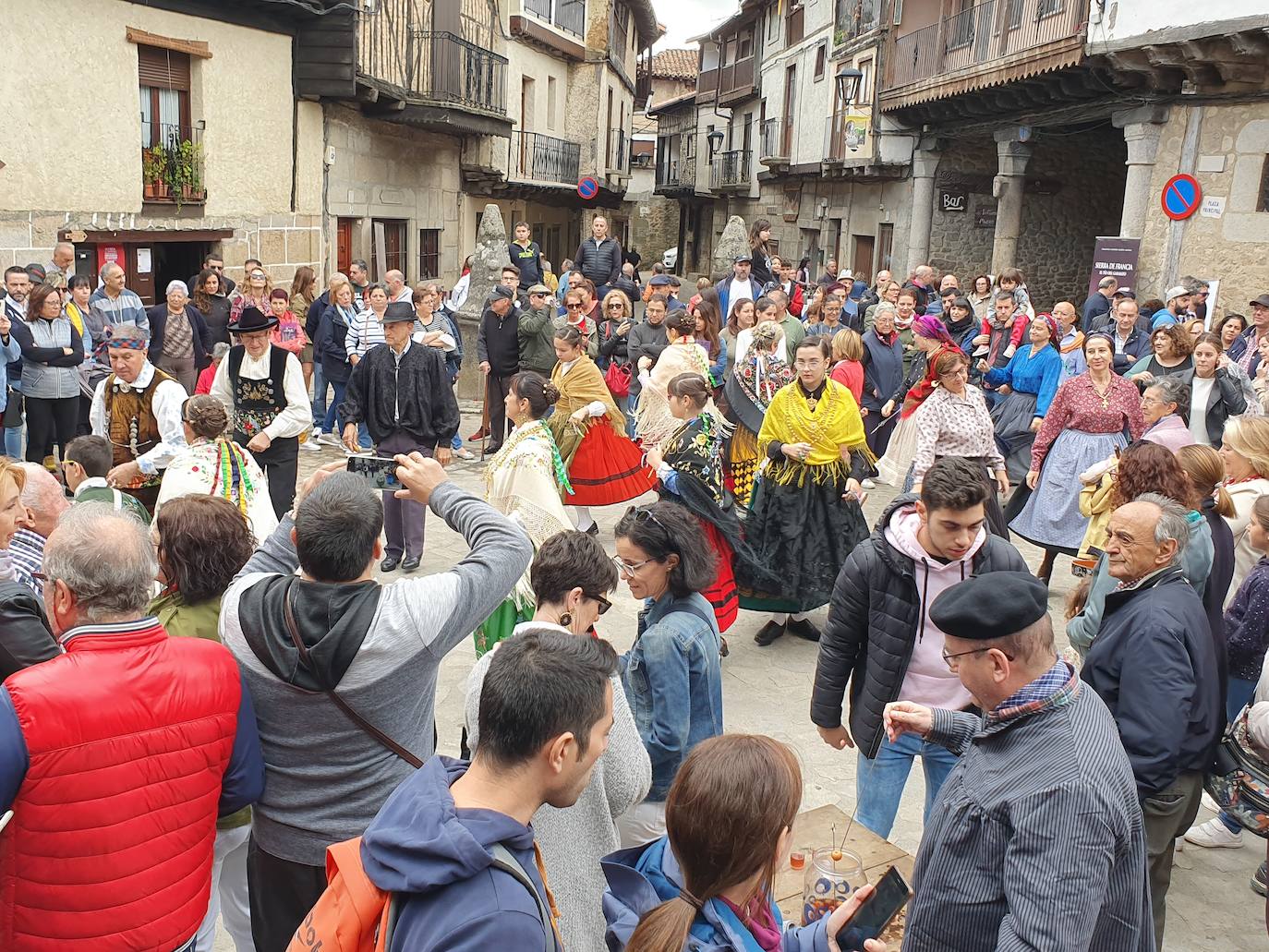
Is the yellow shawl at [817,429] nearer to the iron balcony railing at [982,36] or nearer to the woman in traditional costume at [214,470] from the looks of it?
the woman in traditional costume at [214,470]

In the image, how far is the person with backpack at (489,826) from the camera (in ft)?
5.26

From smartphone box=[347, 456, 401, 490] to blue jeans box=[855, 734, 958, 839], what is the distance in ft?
11.0

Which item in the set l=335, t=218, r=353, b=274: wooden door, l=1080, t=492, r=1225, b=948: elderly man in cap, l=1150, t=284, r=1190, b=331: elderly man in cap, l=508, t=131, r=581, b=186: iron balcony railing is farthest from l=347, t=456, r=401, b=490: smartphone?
l=508, t=131, r=581, b=186: iron balcony railing

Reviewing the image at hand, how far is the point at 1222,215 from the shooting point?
12.8 meters

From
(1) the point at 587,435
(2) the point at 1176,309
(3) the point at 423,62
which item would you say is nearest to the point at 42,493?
(1) the point at 587,435

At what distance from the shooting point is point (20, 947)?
2314 mm

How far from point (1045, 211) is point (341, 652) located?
20.7 m

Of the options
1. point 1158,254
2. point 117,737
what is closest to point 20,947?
point 117,737

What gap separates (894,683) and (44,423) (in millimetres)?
7985

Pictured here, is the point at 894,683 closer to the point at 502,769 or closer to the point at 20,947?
the point at 502,769

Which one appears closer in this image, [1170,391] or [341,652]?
[341,652]

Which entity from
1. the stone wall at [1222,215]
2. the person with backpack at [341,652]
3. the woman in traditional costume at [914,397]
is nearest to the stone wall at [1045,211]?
the stone wall at [1222,215]

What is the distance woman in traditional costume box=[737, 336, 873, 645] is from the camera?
6.05m

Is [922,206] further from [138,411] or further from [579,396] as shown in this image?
[138,411]
